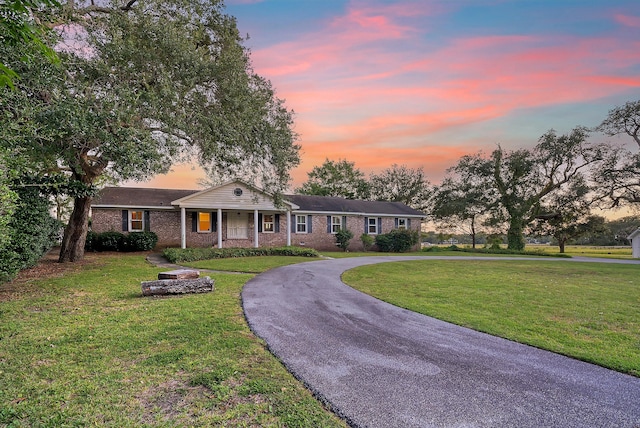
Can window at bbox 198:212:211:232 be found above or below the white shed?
above

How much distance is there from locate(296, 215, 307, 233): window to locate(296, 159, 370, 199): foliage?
18.0 metres

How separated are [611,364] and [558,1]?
1025 cm

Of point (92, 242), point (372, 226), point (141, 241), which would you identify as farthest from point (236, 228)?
point (372, 226)

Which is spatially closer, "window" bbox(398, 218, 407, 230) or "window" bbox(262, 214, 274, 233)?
"window" bbox(262, 214, 274, 233)

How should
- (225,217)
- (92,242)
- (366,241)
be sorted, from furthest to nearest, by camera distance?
(366,241), (225,217), (92,242)

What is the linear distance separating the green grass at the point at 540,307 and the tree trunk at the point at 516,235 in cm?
2085

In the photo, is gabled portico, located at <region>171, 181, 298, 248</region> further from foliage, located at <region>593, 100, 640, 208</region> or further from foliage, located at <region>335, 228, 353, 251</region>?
foliage, located at <region>593, 100, 640, 208</region>

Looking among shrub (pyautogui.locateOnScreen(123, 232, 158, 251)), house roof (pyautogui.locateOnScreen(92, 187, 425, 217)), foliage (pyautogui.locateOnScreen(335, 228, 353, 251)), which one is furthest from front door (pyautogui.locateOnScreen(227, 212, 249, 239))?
foliage (pyautogui.locateOnScreen(335, 228, 353, 251))

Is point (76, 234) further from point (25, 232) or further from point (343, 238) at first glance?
point (343, 238)

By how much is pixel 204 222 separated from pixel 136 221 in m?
4.04

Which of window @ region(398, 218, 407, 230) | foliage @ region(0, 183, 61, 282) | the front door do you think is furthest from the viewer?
window @ region(398, 218, 407, 230)

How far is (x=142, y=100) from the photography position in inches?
352

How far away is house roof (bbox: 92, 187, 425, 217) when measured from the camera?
2005cm

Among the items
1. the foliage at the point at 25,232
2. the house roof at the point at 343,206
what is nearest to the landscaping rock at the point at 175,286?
the foliage at the point at 25,232
